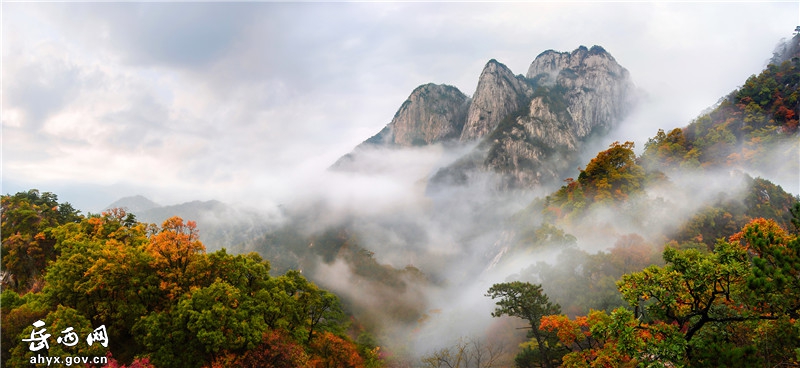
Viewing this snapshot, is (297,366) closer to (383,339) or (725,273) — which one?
(725,273)

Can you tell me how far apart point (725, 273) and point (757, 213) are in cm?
5555

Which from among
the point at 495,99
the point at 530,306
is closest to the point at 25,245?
the point at 530,306

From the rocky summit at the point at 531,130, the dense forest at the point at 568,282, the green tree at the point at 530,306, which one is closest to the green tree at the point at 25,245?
the dense forest at the point at 568,282

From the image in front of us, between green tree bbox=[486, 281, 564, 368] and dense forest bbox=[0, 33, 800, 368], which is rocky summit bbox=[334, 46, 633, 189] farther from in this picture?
green tree bbox=[486, 281, 564, 368]

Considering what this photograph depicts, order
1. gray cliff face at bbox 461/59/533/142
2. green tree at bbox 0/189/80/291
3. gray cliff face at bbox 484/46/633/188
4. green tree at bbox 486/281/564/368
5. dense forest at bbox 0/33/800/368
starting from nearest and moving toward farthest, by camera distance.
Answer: dense forest at bbox 0/33/800/368 → green tree at bbox 486/281/564/368 → green tree at bbox 0/189/80/291 → gray cliff face at bbox 484/46/633/188 → gray cliff face at bbox 461/59/533/142

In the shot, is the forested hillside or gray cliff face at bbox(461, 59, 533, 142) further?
gray cliff face at bbox(461, 59, 533, 142)

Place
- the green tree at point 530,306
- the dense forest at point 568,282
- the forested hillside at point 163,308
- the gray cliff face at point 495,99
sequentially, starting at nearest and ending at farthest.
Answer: the dense forest at point 568,282 < the forested hillside at point 163,308 < the green tree at point 530,306 < the gray cliff face at point 495,99

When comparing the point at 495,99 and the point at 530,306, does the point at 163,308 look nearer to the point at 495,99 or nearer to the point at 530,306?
the point at 530,306

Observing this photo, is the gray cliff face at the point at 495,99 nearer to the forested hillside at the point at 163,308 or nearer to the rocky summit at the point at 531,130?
the rocky summit at the point at 531,130

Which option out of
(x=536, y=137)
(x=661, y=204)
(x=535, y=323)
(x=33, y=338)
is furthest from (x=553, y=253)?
(x=536, y=137)

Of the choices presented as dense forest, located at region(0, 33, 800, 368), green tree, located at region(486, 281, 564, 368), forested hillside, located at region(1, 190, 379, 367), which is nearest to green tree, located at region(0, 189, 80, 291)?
dense forest, located at region(0, 33, 800, 368)

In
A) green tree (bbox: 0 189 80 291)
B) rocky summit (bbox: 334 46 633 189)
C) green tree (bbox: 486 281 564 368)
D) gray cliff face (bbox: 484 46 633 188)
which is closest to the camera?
green tree (bbox: 486 281 564 368)

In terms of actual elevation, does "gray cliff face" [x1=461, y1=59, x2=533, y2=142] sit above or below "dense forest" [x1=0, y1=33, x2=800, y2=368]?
above

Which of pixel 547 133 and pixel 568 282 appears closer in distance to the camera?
pixel 568 282
